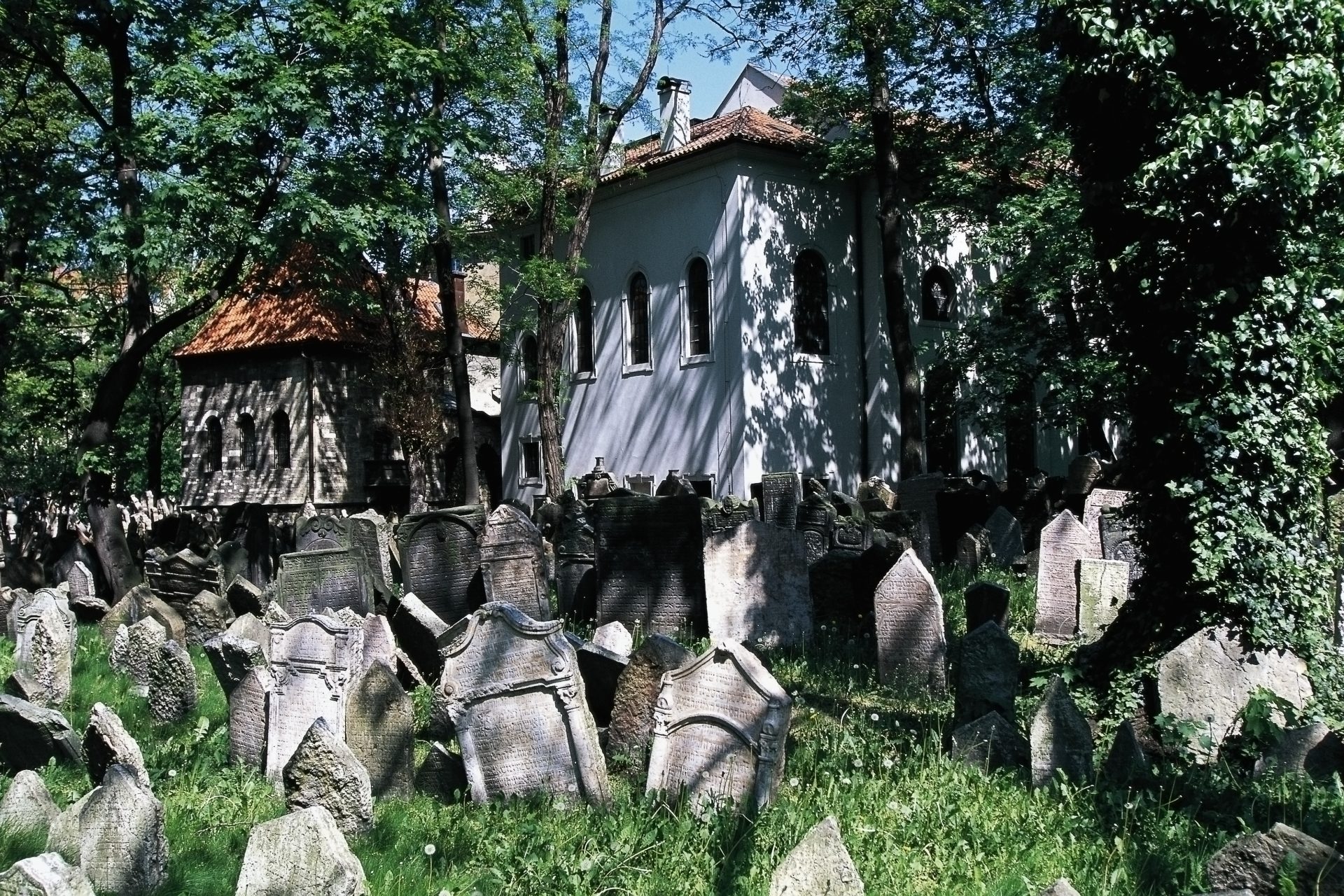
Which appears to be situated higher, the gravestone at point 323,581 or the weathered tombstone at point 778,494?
the weathered tombstone at point 778,494

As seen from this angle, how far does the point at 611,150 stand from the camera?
25.5 m

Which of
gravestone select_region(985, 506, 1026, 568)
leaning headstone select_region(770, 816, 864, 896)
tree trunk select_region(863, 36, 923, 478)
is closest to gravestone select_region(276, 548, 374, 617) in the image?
leaning headstone select_region(770, 816, 864, 896)

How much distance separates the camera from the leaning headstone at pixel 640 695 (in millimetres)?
5969

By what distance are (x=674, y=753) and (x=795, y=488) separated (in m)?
10.9

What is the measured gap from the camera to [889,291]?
22.0 metres

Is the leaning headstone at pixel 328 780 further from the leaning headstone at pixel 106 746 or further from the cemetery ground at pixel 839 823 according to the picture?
the leaning headstone at pixel 106 746

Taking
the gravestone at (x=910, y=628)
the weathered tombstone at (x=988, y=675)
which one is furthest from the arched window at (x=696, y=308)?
the weathered tombstone at (x=988, y=675)

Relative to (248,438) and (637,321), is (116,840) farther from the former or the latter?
(248,438)

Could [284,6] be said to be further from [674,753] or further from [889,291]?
[674,753]

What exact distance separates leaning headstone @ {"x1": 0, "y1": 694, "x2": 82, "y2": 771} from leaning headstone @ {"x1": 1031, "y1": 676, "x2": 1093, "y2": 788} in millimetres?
4738

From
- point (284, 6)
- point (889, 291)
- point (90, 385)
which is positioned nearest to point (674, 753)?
point (284, 6)

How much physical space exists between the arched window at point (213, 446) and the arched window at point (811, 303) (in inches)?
692

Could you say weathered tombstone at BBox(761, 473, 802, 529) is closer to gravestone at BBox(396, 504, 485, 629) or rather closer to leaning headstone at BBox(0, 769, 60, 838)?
gravestone at BBox(396, 504, 485, 629)

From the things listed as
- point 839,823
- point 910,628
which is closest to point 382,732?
point 839,823
